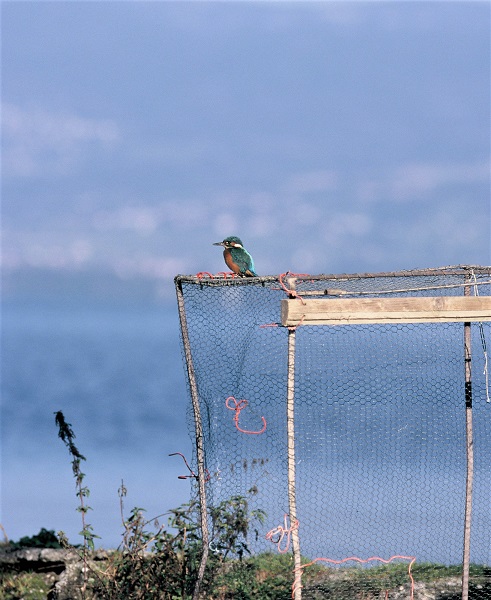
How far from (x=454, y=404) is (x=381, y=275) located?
124 cm

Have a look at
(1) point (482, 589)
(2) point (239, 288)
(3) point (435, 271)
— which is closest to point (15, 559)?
(2) point (239, 288)

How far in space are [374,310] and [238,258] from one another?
4.24 feet

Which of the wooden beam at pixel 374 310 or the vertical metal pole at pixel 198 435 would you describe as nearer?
the wooden beam at pixel 374 310

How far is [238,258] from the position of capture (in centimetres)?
695

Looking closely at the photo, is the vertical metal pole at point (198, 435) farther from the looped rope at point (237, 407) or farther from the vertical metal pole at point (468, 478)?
the vertical metal pole at point (468, 478)

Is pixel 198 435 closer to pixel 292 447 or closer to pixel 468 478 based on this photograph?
pixel 292 447

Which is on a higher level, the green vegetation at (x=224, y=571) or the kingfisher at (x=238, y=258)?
the kingfisher at (x=238, y=258)

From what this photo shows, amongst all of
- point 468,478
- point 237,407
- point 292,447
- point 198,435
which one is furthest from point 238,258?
point 468,478

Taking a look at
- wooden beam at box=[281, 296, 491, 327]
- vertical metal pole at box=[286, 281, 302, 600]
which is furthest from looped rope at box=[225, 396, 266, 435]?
wooden beam at box=[281, 296, 491, 327]

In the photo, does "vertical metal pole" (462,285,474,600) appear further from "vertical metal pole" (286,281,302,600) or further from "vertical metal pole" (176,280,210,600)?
"vertical metal pole" (176,280,210,600)

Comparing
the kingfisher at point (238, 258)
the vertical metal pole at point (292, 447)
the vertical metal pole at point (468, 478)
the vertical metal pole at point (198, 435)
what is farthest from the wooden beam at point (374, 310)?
the vertical metal pole at point (198, 435)

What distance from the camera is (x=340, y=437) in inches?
255

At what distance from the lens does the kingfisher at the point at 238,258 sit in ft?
22.8

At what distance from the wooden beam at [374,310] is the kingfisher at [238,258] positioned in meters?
0.74
